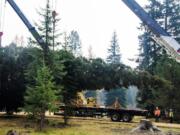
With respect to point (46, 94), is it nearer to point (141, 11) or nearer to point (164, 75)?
point (141, 11)

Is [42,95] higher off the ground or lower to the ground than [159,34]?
A: lower

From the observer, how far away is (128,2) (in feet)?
84.6

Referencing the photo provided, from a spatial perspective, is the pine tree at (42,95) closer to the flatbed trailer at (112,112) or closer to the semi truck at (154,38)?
the semi truck at (154,38)

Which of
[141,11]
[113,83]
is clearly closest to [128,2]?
[141,11]

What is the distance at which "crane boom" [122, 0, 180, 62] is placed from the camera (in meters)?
23.7

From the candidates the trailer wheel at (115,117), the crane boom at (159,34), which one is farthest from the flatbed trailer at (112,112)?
the crane boom at (159,34)

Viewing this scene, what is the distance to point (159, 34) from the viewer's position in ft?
80.4

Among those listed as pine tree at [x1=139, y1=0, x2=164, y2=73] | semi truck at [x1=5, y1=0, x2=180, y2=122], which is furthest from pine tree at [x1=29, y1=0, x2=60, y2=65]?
pine tree at [x1=139, y1=0, x2=164, y2=73]

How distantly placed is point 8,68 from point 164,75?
1462 centimetres

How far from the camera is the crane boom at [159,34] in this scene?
23672 mm

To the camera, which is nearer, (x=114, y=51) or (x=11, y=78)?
(x=11, y=78)

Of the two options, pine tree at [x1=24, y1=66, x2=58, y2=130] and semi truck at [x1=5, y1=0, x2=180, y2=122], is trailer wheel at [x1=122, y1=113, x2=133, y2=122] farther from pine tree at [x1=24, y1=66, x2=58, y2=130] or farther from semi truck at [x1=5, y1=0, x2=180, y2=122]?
pine tree at [x1=24, y1=66, x2=58, y2=130]

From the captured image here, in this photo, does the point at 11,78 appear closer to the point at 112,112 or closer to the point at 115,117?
the point at 112,112

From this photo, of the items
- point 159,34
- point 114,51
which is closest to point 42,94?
point 159,34
